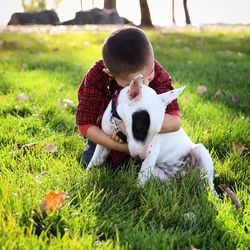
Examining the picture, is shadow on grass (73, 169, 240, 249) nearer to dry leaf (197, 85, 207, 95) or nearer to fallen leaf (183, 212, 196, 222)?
fallen leaf (183, 212, 196, 222)

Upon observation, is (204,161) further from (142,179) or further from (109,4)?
(109,4)

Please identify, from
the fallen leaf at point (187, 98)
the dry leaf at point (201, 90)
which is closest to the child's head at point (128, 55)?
the fallen leaf at point (187, 98)

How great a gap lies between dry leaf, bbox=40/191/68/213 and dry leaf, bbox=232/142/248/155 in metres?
1.87

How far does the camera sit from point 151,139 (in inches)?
100

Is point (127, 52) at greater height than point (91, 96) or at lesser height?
greater

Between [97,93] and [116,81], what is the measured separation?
0.21m

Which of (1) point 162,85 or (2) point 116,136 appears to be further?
(1) point 162,85

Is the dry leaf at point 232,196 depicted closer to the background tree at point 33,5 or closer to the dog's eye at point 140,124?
the dog's eye at point 140,124

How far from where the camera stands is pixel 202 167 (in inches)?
119

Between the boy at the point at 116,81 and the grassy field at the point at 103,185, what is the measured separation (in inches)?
9.9

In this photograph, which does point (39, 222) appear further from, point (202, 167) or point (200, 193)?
point (202, 167)

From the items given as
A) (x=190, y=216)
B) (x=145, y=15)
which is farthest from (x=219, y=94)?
(x=145, y=15)

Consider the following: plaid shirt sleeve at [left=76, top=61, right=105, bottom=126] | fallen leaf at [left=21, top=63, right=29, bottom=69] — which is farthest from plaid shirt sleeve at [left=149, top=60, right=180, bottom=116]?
fallen leaf at [left=21, top=63, right=29, bottom=69]

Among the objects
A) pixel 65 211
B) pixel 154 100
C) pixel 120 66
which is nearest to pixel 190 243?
pixel 65 211
